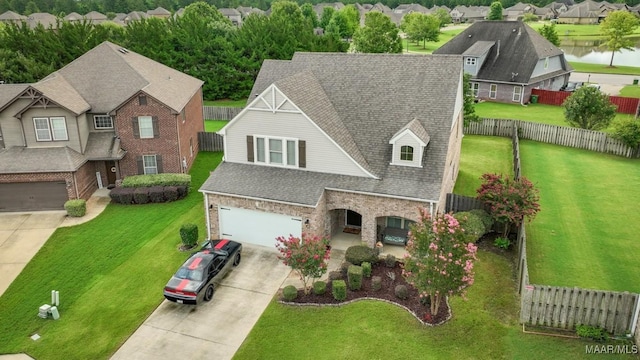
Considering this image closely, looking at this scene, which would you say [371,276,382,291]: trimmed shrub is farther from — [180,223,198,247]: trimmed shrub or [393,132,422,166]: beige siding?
[180,223,198,247]: trimmed shrub

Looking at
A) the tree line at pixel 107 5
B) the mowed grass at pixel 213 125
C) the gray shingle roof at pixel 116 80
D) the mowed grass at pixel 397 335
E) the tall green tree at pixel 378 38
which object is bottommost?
the mowed grass at pixel 397 335

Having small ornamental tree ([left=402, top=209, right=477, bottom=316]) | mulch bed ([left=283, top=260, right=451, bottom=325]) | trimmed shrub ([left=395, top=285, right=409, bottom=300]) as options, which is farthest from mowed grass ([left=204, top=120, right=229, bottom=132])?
small ornamental tree ([left=402, top=209, right=477, bottom=316])

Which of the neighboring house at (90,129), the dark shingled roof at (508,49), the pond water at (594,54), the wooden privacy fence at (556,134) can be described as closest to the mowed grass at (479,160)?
the wooden privacy fence at (556,134)

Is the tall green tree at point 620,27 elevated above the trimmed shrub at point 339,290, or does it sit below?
above

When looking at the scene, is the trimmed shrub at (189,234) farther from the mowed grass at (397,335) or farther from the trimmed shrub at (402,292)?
the trimmed shrub at (402,292)

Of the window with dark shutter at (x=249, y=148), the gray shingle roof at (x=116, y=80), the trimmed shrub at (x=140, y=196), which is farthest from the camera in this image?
the gray shingle roof at (x=116, y=80)

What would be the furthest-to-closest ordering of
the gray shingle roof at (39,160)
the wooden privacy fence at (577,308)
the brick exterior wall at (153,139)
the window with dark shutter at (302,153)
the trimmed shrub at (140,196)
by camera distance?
1. the brick exterior wall at (153,139)
2. the trimmed shrub at (140,196)
3. the gray shingle roof at (39,160)
4. the window with dark shutter at (302,153)
5. the wooden privacy fence at (577,308)
